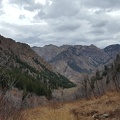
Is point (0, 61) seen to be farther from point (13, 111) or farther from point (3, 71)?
point (13, 111)

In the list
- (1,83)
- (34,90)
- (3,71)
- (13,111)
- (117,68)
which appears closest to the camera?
(3,71)

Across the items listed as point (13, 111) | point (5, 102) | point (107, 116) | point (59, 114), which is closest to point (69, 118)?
point (59, 114)

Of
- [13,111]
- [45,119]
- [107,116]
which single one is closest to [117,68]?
[107,116]

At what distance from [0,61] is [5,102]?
0.88 meters

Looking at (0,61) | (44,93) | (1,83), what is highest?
(0,61)

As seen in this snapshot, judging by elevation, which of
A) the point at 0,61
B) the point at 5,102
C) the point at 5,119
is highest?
the point at 0,61

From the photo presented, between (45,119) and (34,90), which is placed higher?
(45,119)

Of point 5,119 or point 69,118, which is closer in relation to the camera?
point 5,119

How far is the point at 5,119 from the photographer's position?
18.8 feet

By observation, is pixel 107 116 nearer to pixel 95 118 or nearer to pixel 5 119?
pixel 95 118

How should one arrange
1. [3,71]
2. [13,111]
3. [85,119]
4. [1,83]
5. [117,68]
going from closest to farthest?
[3,71]
[1,83]
[13,111]
[85,119]
[117,68]

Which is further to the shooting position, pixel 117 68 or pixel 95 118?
pixel 117 68

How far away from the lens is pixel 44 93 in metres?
161

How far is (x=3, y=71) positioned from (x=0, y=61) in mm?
226
